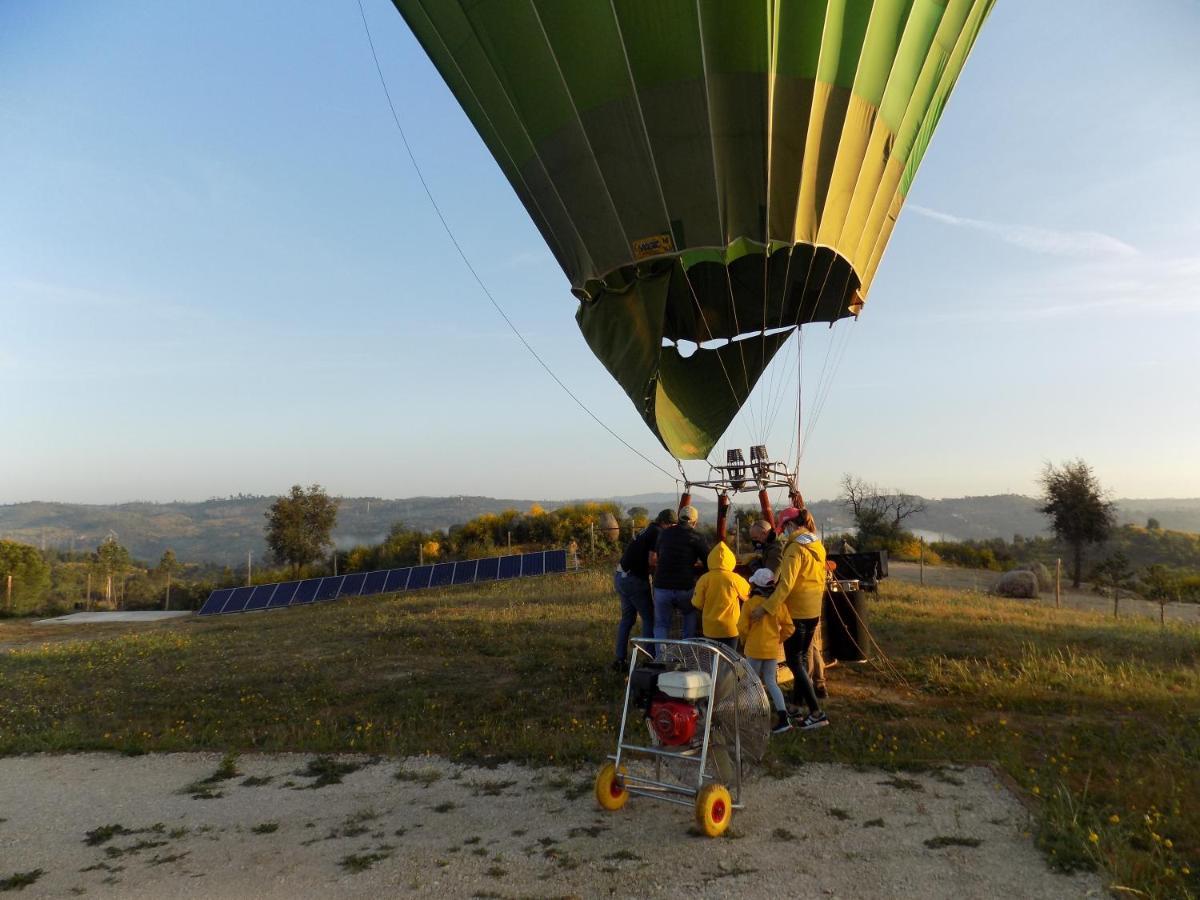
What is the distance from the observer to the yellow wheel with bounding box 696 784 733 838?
418 cm

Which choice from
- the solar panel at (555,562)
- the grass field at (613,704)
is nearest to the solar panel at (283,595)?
the solar panel at (555,562)

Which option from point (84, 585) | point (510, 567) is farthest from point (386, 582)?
point (84, 585)

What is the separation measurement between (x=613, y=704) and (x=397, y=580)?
20088 mm

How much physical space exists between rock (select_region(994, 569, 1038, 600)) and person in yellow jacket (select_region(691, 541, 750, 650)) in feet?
61.0

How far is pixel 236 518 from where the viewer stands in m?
172

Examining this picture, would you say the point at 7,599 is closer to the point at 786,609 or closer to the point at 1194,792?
the point at 786,609

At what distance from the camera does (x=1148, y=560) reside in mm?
43094

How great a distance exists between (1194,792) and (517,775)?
4.44 m

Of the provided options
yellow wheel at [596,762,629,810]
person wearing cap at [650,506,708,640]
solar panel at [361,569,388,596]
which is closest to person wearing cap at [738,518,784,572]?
person wearing cap at [650,506,708,640]

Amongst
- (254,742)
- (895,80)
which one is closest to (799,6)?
(895,80)

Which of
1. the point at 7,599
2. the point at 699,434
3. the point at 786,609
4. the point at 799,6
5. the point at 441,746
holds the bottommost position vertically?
the point at 7,599

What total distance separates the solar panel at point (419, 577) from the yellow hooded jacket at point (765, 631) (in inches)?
766

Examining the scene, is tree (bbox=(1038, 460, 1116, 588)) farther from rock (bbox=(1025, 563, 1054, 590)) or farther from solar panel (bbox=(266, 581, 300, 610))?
solar panel (bbox=(266, 581, 300, 610))

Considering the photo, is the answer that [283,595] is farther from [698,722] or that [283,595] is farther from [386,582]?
[698,722]
